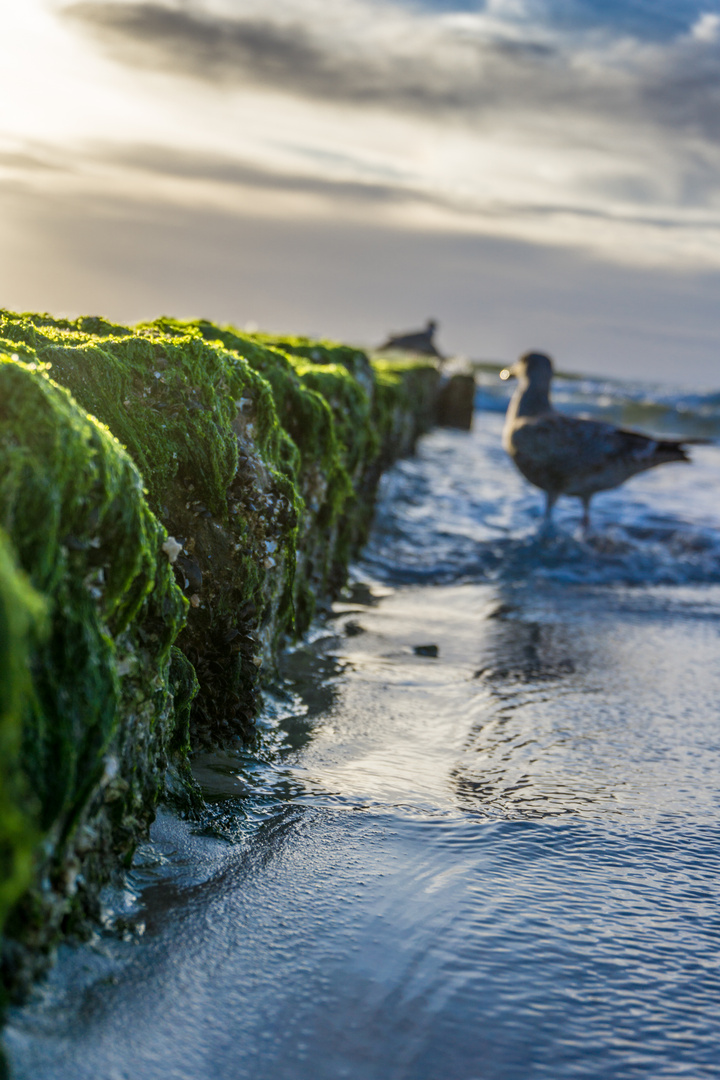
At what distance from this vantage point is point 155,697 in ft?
9.17

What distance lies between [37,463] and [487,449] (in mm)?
19590

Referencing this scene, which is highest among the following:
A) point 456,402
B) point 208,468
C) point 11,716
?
point 456,402

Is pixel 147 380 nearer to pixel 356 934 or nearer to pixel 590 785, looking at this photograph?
pixel 356 934

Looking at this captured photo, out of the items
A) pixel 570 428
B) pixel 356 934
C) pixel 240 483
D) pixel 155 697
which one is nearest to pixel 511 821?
pixel 356 934

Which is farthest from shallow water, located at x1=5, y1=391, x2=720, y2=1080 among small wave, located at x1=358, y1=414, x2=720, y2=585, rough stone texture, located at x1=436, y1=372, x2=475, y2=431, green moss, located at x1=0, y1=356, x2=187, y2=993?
rough stone texture, located at x1=436, y1=372, x2=475, y2=431

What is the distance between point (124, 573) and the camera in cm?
236

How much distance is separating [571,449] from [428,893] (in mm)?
8141

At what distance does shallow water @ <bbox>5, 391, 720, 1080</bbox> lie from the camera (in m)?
2.16

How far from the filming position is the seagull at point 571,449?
10.4 m

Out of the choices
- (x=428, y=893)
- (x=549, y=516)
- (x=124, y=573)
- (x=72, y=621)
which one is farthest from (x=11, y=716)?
(x=549, y=516)

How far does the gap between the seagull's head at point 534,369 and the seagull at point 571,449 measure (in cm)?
2

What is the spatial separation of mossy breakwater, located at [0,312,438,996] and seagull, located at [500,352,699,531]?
5.30 m

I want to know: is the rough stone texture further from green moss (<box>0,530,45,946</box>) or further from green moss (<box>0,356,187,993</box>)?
green moss (<box>0,530,45,946</box>)

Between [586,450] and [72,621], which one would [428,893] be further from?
[586,450]
